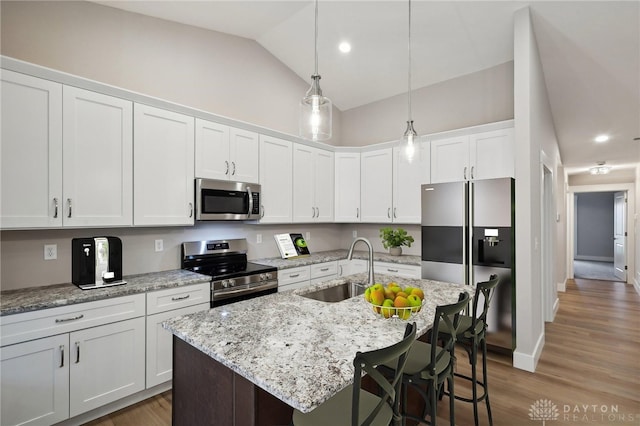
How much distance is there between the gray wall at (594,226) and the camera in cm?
1030

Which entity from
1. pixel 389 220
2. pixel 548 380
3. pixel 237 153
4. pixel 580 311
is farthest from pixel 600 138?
pixel 237 153

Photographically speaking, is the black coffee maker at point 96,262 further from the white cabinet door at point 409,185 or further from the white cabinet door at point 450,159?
the white cabinet door at point 450,159

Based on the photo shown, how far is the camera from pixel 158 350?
8.11ft

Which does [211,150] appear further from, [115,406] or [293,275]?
[115,406]

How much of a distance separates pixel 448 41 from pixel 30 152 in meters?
3.94

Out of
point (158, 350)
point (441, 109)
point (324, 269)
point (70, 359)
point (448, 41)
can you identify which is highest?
point (448, 41)

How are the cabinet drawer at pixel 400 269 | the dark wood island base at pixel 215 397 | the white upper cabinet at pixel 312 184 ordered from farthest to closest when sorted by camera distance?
1. the white upper cabinet at pixel 312 184
2. the cabinet drawer at pixel 400 269
3. the dark wood island base at pixel 215 397

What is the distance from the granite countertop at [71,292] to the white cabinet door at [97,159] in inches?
19.3

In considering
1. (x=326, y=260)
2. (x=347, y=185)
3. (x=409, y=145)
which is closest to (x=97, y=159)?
(x=409, y=145)

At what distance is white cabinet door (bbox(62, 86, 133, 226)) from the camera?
226 cm

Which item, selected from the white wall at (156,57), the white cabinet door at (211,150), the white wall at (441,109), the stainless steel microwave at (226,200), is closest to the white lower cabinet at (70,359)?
the stainless steel microwave at (226,200)

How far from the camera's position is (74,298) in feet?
6.77

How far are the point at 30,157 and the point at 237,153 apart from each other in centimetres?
167

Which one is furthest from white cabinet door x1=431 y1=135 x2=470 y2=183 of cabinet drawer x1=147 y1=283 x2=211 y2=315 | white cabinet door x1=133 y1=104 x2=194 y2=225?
cabinet drawer x1=147 y1=283 x2=211 y2=315
